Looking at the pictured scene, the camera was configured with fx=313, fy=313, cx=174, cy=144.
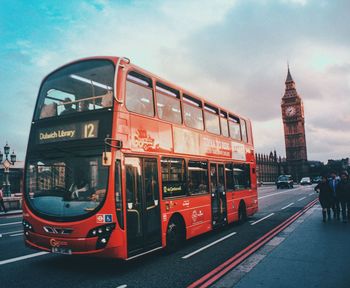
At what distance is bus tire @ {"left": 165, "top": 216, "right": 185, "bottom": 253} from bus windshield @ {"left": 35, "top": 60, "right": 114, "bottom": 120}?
358cm

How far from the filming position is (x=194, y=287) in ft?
18.2

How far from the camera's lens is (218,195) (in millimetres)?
10883

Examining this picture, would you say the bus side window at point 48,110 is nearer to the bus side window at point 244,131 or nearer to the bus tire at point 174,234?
the bus tire at point 174,234

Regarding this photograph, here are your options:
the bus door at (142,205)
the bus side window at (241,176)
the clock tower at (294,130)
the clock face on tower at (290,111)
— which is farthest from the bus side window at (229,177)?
the clock face on tower at (290,111)

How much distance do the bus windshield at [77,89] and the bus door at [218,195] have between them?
498 cm

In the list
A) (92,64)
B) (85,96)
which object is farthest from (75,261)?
(92,64)

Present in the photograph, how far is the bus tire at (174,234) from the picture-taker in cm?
802

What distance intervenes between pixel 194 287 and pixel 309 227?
757 cm

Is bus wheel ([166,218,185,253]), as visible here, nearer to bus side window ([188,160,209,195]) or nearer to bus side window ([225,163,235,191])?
bus side window ([188,160,209,195])

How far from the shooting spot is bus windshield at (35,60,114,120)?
22.4 ft

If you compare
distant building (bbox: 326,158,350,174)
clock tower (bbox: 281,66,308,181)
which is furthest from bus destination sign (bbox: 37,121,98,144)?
clock tower (bbox: 281,66,308,181)

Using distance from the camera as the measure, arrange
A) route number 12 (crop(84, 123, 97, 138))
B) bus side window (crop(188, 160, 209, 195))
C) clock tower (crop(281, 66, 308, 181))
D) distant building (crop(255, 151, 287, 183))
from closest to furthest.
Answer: route number 12 (crop(84, 123, 97, 138)) → bus side window (crop(188, 160, 209, 195)) → distant building (crop(255, 151, 287, 183)) → clock tower (crop(281, 66, 308, 181))

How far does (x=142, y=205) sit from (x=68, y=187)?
167 centimetres

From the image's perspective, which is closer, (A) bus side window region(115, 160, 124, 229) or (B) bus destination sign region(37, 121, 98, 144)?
(A) bus side window region(115, 160, 124, 229)
